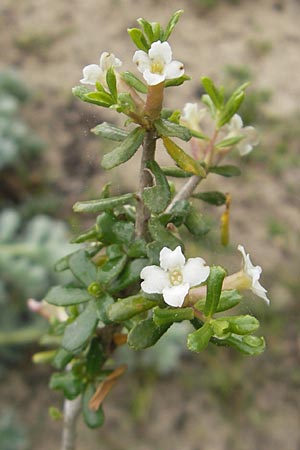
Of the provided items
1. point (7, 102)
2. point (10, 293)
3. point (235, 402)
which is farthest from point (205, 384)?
point (7, 102)

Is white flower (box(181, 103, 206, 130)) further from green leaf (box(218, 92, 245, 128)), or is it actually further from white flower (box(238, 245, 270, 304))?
white flower (box(238, 245, 270, 304))

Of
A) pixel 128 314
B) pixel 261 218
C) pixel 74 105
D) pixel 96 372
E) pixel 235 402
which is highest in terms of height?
pixel 128 314

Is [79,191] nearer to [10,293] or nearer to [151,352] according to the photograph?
[10,293]

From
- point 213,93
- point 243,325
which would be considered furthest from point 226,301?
point 213,93

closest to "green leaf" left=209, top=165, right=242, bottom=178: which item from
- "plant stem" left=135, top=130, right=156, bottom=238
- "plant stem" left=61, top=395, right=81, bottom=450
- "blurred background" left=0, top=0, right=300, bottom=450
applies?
"plant stem" left=135, top=130, right=156, bottom=238

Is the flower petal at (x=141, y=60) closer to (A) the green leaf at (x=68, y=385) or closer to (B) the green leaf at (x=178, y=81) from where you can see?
(B) the green leaf at (x=178, y=81)

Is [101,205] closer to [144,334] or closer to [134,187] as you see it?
[144,334]

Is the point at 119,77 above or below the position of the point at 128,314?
above
